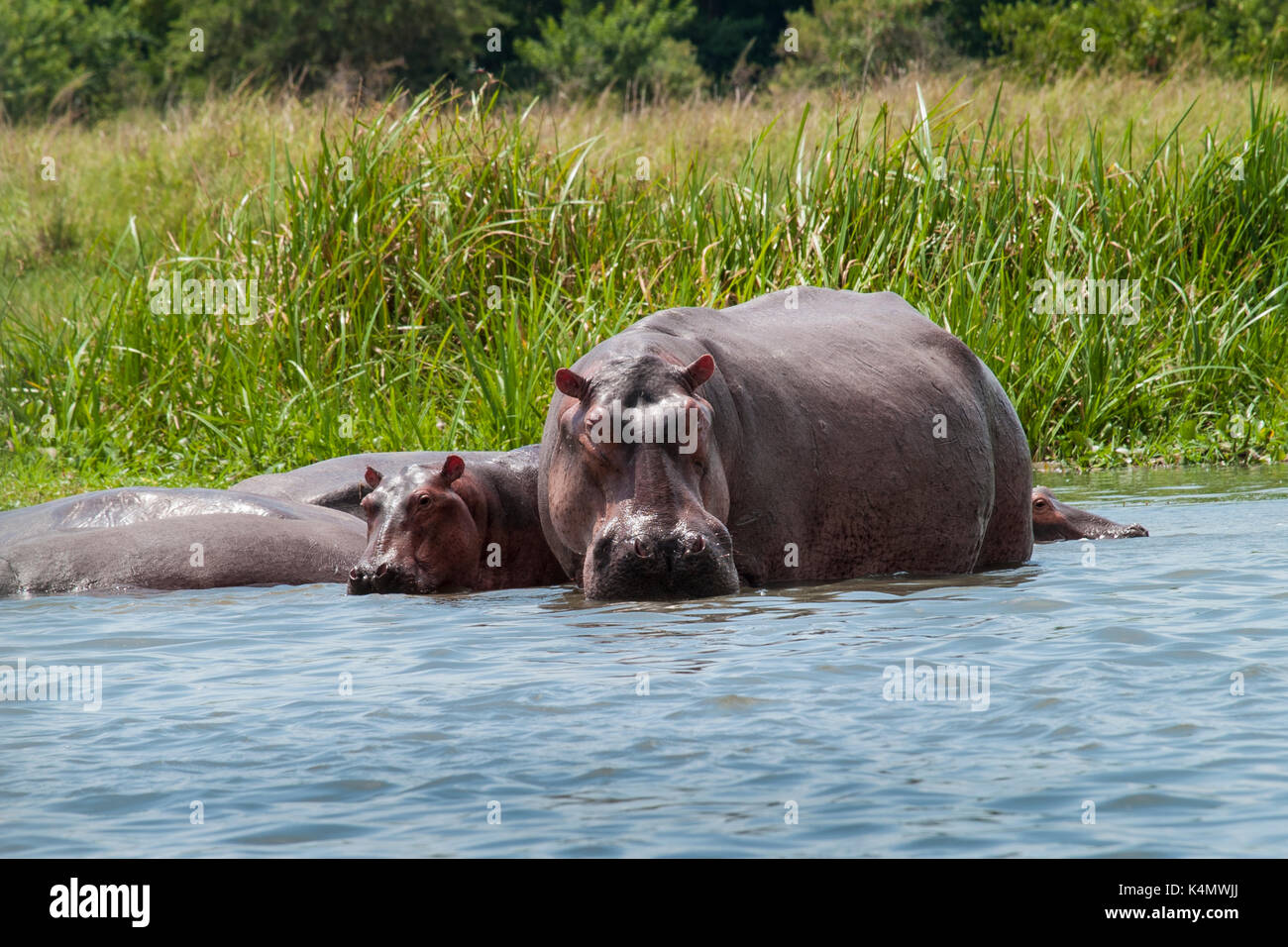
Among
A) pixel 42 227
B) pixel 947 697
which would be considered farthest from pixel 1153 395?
pixel 42 227

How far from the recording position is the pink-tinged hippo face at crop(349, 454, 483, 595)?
20.3 ft

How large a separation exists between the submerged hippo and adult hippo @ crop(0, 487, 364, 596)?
2.84 meters

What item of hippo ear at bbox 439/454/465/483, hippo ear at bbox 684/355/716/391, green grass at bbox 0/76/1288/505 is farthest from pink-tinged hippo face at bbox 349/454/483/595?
green grass at bbox 0/76/1288/505

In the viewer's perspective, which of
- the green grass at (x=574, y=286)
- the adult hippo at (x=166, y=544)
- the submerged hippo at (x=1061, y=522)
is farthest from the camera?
the green grass at (x=574, y=286)

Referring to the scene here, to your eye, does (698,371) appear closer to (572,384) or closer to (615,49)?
(572,384)

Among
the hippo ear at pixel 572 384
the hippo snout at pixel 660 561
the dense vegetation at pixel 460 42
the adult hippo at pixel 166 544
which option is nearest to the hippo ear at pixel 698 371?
the hippo ear at pixel 572 384

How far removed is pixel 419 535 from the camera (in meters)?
6.34

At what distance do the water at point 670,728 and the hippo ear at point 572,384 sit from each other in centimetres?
69

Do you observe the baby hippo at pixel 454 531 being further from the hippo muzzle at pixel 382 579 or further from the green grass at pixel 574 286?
the green grass at pixel 574 286

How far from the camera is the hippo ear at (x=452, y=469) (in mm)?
6410

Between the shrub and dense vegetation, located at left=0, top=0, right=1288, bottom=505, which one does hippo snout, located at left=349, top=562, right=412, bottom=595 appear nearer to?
dense vegetation, located at left=0, top=0, right=1288, bottom=505

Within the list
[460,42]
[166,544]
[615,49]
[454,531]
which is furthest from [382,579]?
[615,49]

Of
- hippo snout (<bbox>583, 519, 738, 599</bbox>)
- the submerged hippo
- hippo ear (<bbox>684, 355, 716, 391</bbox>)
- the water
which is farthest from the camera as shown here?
the submerged hippo

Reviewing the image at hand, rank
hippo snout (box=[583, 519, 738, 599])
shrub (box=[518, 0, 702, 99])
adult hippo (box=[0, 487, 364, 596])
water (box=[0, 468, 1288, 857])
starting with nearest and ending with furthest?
water (box=[0, 468, 1288, 857]) → hippo snout (box=[583, 519, 738, 599]) → adult hippo (box=[0, 487, 364, 596]) → shrub (box=[518, 0, 702, 99])
